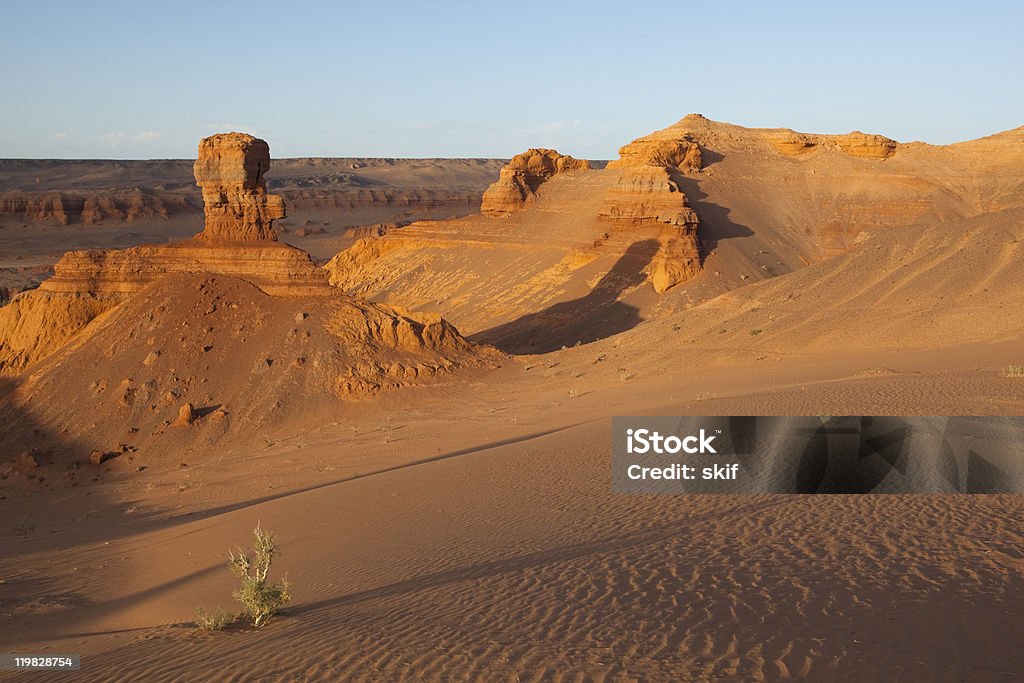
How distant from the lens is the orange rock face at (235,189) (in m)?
22.9

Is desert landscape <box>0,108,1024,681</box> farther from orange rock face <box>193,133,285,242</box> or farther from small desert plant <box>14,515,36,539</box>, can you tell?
small desert plant <box>14,515,36,539</box>

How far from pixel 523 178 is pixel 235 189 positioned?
28600 mm

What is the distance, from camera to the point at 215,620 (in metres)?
6.96

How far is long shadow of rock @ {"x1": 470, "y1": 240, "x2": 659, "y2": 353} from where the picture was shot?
31.3 metres

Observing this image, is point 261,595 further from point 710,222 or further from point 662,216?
point 710,222

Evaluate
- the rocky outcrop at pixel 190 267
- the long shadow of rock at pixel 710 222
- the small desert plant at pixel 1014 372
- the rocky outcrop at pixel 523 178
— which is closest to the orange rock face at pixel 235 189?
the rocky outcrop at pixel 190 267

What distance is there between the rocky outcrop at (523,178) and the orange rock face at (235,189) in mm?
25993

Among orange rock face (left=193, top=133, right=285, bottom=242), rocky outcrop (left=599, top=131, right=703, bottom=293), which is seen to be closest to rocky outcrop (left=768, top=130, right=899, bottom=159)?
rocky outcrop (left=599, top=131, right=703, bottom=293)

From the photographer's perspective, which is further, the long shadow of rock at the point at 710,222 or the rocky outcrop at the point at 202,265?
the long shadow of rock at the point at 710,222

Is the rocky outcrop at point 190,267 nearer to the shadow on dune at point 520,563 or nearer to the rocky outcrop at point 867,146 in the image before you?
the shadow on dune at point 520,563

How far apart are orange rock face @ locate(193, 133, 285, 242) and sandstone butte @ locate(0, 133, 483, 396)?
25mm

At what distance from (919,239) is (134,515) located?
76.1 ft

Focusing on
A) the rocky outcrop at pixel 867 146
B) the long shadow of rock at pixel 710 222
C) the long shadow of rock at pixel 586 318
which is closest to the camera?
the long shadow of rock at pixel 586 318

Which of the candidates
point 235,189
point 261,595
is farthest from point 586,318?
point 261,595
